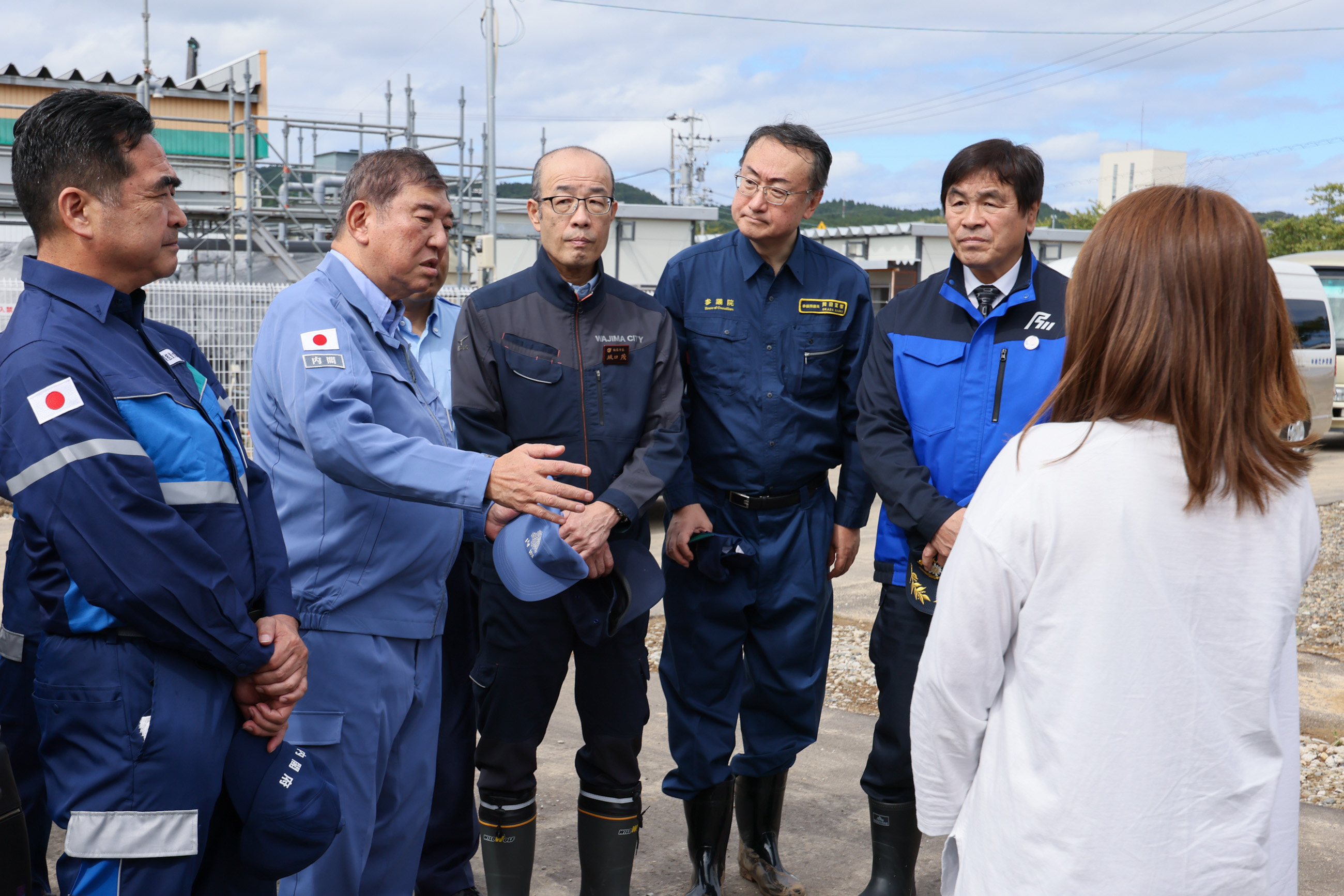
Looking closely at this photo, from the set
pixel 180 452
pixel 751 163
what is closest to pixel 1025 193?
pixel 751 163

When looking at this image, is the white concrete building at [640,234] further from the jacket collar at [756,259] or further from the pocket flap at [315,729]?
the pocket flap at [315,729]

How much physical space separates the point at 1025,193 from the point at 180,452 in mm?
2260

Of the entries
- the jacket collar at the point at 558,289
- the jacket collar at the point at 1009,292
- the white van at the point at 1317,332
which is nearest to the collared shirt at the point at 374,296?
the jacket collar at the point at 558,289

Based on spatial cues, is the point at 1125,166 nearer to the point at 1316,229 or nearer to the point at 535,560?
the point at 1316,229

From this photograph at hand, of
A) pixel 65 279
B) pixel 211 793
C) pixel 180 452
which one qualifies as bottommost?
pixel 211 793

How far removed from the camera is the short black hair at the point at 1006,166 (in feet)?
9.72

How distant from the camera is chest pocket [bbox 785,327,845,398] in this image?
3316mm

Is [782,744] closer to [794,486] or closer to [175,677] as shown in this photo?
[794,486]

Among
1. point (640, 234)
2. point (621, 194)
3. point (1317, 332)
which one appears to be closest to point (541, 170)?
point (1317, 332)

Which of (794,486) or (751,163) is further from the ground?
(751,163)

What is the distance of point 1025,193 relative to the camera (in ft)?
9.79

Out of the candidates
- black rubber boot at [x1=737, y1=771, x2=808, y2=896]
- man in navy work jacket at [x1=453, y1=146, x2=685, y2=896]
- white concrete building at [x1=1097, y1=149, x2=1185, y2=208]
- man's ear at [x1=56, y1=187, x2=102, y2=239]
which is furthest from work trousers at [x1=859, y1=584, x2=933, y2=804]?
white concrete building at [x1=1097, y1=149, x2=1185, y2=208]

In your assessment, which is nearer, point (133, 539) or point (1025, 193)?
point (133, 539)

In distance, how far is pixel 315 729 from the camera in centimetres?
239
